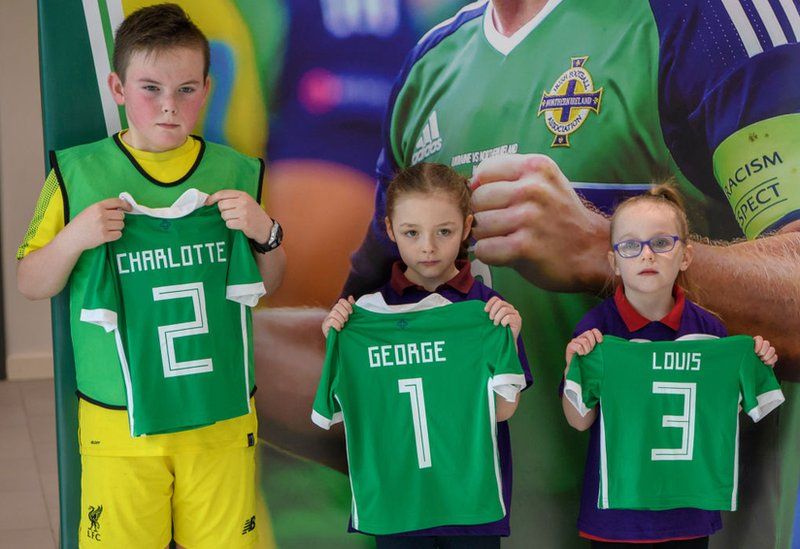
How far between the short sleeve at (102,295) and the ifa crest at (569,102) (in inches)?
46.9

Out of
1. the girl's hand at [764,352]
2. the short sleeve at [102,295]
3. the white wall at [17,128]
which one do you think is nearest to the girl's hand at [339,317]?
the short sleeve at [102,295]

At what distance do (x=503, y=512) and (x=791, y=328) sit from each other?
105 centimetres

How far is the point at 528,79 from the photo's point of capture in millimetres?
2488

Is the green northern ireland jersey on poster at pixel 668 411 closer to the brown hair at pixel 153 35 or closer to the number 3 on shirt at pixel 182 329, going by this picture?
the number 3 on shirt at pixel 182 329

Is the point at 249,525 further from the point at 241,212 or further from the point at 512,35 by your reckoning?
the point at 512,35

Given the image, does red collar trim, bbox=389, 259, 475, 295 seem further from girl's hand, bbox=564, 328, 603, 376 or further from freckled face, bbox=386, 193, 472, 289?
girl's hand, bbox=564, 328, 603, 376

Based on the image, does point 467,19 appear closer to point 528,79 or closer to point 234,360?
point 528,79

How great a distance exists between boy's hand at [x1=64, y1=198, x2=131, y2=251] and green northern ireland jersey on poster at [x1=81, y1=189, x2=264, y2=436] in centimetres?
4

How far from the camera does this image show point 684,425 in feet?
6.96

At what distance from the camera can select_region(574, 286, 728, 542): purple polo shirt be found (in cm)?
215

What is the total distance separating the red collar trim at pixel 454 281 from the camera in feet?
6.95

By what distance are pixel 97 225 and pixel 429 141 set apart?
96 centimetres

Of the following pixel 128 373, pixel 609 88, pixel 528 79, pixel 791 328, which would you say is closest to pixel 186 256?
pixel 128 373

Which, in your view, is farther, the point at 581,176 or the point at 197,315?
the point at 581,176
